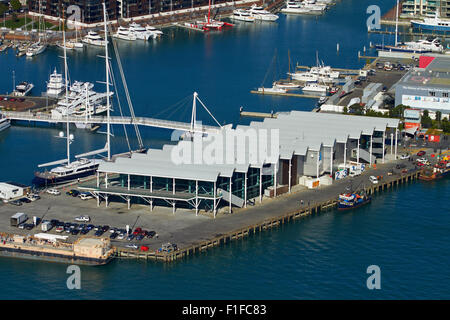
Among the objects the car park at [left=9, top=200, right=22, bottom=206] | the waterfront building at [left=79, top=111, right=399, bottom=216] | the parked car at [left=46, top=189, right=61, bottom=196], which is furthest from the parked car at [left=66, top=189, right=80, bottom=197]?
the car park at [left=9, top=200, right=22, bottom=206]

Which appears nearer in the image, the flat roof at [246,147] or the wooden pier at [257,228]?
the wooden pier at [257,228]

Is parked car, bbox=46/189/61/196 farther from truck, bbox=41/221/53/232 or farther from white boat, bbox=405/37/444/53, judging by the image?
white boat, bbox=405/37/444/53

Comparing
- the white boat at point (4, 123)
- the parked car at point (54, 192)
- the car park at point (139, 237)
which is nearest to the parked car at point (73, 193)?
the parked car at point (54, 192)

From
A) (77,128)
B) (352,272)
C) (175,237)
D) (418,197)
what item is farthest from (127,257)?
(77,128)

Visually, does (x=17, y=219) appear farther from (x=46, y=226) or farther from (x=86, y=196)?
(x=86, y=196)

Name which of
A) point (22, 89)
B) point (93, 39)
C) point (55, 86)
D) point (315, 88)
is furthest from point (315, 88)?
point (93, 39)

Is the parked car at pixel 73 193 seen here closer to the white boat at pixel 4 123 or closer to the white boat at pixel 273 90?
the white boat at pixel 4 123
